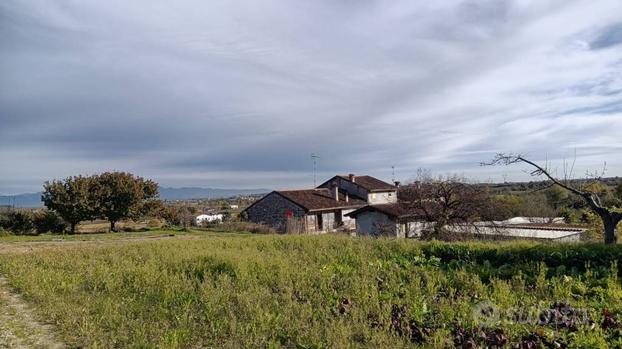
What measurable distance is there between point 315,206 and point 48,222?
69.0ft

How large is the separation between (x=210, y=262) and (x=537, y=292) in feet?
21.1

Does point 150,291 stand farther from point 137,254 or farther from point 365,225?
point 365,225

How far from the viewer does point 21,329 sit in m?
5.61

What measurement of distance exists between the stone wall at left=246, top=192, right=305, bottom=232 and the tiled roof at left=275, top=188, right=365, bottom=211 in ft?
1.93

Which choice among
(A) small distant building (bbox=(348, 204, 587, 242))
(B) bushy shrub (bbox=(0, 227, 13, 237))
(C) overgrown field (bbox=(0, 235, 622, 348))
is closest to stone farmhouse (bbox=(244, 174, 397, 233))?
(A) small distant building (bbox=(348, 204, 587, 242))

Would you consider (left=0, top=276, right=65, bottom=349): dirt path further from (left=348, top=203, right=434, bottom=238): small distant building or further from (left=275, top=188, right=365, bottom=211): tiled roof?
(left=275, top=188, right=365, bottom=211): tiled roof

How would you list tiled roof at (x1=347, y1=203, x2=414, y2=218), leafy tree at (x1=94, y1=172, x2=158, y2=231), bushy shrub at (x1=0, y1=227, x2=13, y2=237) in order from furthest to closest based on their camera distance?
1. leafy tree at (x1=94, y1=172, x2=158, y2=231)
2. tiled roof at (x1=347, y1=203, x2=414, y2=218)
3. bushy shrub at (x1=0, y1=227, x2=13, y2=237)

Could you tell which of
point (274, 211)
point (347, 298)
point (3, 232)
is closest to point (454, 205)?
point (347, 298)

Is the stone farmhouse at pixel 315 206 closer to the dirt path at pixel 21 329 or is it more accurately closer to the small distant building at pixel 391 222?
the small distant building at pixel 391 222

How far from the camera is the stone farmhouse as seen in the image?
3775 centimetres

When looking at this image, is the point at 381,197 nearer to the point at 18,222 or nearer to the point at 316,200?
the point at 316,200

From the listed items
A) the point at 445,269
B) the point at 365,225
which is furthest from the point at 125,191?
the point at 445,269

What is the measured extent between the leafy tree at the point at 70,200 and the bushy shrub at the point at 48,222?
1.70 feet

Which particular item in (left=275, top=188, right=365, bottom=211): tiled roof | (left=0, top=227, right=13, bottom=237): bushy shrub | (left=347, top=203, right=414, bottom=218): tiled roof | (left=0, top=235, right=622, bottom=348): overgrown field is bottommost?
(left=0, top=235, right=622, bottom=348): overgrown field
